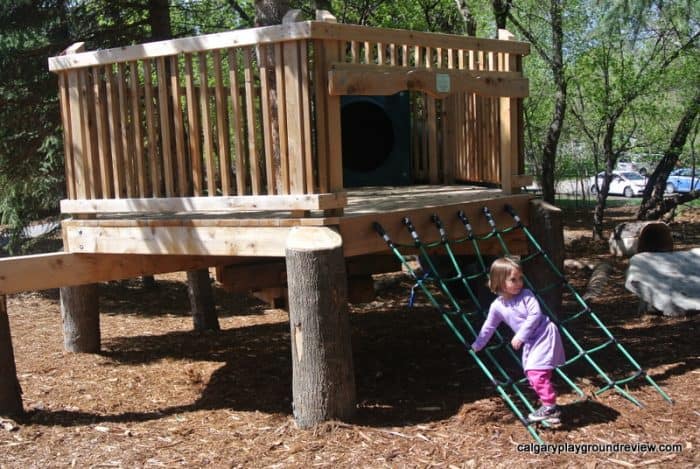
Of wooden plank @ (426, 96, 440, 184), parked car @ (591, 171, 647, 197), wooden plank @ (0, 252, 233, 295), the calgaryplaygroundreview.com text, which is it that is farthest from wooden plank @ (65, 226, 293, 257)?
parked car @ (591, 171, 647, 197)

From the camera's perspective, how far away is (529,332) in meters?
4.49

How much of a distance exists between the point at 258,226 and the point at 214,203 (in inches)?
13.2

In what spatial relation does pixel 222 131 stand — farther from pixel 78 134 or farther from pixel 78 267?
pixel 78 267

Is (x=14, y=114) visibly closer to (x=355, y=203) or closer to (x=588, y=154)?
(x=355, y=203)

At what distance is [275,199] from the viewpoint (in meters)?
4.62

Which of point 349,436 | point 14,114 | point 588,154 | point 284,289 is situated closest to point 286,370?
point 284,289

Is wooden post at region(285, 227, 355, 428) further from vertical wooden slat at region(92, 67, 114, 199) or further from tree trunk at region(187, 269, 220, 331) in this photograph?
tree trunk at region(187, 269, 220, 331)

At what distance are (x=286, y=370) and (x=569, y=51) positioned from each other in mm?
10526

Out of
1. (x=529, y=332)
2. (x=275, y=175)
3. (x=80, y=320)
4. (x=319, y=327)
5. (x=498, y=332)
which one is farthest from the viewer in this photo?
(x=80, y=320)

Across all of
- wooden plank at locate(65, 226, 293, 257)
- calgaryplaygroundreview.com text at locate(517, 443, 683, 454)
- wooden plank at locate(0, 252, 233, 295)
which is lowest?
calgaryplaygroundreview.com text at locate(517, 443, 683, 454)

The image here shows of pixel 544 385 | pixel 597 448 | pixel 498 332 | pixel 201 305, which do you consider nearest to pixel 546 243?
pixel 498 332

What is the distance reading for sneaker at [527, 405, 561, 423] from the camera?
441 cm

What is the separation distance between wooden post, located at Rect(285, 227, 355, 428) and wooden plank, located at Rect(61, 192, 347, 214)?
0.22 meters

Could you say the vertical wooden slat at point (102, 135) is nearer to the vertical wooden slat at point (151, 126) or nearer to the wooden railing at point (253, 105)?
the wooden railing at point (253, 105)
